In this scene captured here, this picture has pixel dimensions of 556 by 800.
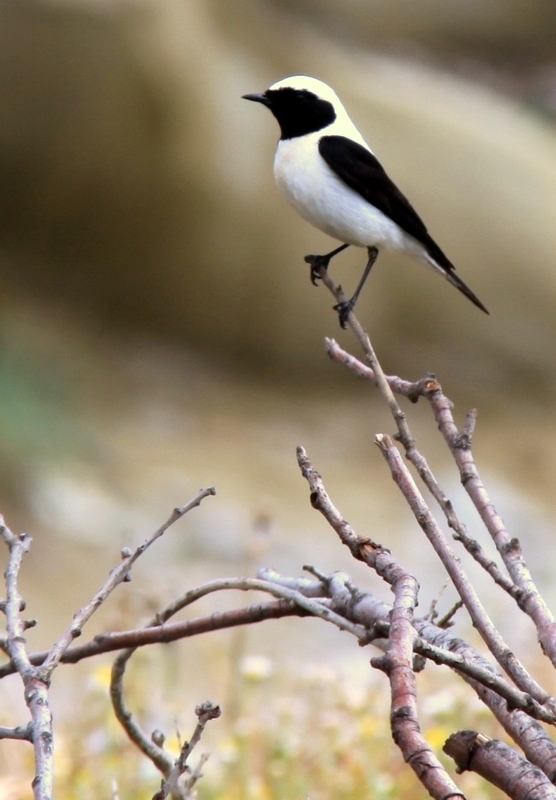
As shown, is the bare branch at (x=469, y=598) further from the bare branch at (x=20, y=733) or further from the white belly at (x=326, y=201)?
the white belly at (x=326, y=201)

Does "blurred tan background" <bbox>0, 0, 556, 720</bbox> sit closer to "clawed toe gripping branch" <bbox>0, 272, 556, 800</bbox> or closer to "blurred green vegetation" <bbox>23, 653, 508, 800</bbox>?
"blurred green vegetation" <bbox>23, 653, 508, 800</bbox>

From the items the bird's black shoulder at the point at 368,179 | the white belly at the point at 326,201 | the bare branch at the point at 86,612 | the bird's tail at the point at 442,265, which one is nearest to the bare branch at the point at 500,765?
the bare branch at the point at 86,612

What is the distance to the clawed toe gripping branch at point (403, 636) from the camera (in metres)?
0.79

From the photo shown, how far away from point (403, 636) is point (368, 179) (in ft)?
6.83

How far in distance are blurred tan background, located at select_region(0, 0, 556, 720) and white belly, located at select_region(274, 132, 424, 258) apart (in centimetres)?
394

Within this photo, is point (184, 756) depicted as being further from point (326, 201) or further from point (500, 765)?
point (326, 201)

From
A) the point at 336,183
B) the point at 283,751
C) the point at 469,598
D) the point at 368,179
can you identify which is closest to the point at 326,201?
the point at 336,183

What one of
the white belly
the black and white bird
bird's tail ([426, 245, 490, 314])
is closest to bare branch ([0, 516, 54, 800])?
the black and white bird

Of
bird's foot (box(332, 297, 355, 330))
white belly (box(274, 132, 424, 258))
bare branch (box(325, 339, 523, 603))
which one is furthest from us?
white belly (box(274, 132, 424, 258))

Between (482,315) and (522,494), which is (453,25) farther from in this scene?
(522,494)

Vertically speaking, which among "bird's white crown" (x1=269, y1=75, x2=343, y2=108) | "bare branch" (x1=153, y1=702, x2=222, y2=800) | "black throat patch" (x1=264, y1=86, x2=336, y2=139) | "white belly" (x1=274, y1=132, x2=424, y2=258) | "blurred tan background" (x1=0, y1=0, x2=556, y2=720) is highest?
"blurred tan background" (x1=0, y1=0, x2=556, y2=720)

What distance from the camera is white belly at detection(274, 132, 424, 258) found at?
260 centimetres

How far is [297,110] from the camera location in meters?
2.96

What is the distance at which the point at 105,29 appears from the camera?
22.9 ft
